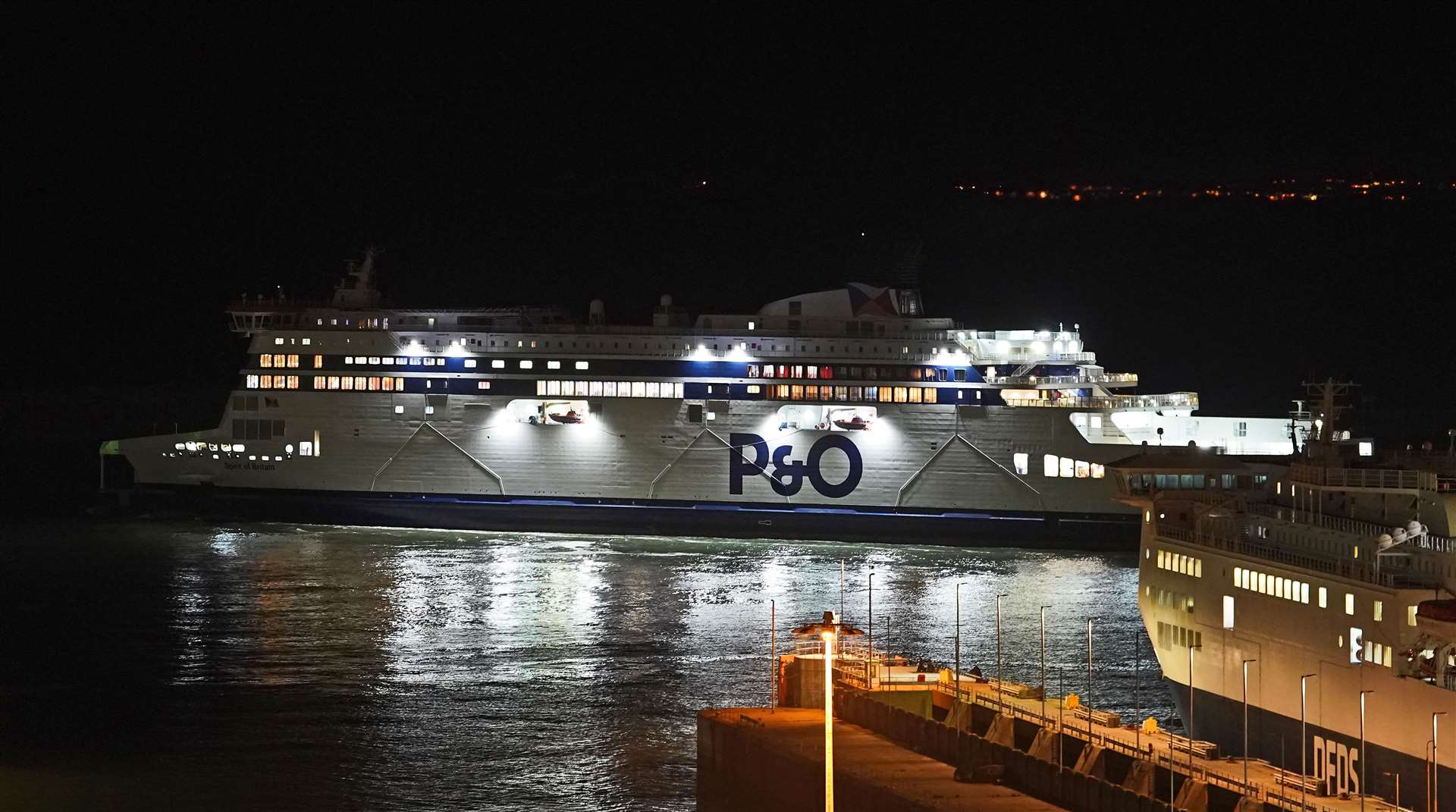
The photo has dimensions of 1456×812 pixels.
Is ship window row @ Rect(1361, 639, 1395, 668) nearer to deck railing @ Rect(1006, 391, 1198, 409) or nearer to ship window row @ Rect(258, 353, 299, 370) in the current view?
deck railing @ Rect(1006, 391, 1198, 409)

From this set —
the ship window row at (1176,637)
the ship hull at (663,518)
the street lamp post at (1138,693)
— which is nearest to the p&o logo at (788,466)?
the ship hull at (663,518)

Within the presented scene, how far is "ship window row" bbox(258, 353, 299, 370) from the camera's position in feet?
158

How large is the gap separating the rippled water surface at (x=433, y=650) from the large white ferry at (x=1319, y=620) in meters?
1.96

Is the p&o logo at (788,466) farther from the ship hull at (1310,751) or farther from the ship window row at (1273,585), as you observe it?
the ship window row at (1273,585)

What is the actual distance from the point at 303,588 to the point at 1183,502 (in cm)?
1782

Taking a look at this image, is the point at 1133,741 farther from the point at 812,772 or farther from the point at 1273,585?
the point at 1273,585


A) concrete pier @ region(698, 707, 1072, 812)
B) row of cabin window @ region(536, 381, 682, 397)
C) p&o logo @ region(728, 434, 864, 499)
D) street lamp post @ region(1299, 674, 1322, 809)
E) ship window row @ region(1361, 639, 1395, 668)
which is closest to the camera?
street lamp post @ region(1299, 674, 1322, 809)

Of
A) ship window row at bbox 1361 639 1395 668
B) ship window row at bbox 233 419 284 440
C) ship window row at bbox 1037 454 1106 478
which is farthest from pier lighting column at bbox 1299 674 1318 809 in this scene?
ship window row at bbox 233 419 284 440

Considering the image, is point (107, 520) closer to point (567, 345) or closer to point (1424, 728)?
point (567, 345)

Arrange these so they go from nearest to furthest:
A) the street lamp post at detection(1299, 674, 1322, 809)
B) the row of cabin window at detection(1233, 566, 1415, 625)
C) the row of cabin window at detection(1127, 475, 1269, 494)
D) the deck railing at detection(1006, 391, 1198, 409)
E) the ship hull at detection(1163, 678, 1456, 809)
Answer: the street lamp post at detection(1299, 674, 1322, 809) < the ship hull at detection(1163, 678, 1456, 809) < the row of cabin window at detection(1233, 566, 1415, 625) < the row of cabin window at detection(1127, 475, 1269, 494) < the deck railing at detection(1006, 391, 1198, 409)

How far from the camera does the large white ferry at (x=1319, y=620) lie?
19109 mm

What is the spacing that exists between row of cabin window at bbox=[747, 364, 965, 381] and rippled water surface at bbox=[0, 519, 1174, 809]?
450 cm

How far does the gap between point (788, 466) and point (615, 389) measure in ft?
15.5

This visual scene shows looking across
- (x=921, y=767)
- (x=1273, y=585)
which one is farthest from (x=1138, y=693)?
(x=921, y=767)
